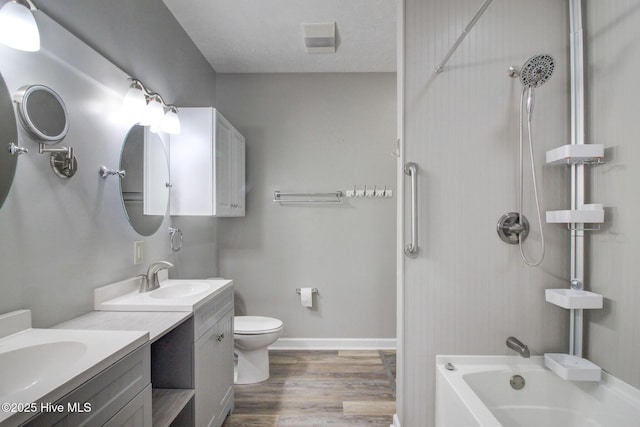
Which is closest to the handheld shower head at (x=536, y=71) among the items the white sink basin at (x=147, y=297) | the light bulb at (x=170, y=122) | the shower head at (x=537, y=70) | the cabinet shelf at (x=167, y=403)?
the shower head at (x=537, y=70)

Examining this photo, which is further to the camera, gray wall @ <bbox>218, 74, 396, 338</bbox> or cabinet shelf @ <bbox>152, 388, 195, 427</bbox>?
gray wall @ <bbox>218, 74, 396, 338</bbox>

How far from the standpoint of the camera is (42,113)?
1.04 meters

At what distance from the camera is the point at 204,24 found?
6.86ft

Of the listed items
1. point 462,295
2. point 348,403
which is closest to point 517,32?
point 462,295

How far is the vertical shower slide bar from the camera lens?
1362 mm

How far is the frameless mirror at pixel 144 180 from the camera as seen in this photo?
1.51 metres

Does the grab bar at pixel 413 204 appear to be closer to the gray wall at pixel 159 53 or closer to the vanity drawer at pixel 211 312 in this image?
the vanity drawer at pixel 211 312

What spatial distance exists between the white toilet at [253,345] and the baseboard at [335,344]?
52 cm

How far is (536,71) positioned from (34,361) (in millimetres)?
2137

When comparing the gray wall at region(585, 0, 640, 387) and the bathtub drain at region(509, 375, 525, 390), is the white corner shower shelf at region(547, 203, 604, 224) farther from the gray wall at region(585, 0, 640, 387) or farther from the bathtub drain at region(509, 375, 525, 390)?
the bathtub drain at region(509, 375, 525, 390)

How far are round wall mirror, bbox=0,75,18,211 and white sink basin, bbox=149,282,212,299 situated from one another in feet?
2.82

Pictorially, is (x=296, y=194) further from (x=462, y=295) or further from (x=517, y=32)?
(x=517, y=32)

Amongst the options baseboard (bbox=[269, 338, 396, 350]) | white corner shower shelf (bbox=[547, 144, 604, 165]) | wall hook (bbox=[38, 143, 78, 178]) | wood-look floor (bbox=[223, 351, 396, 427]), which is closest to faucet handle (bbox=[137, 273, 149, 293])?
wall hook (bbox=[38, 143, 78, 178])

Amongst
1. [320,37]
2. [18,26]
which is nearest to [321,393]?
[18,26]
